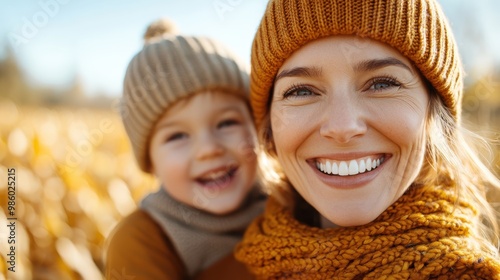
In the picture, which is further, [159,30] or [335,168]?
[159,30]

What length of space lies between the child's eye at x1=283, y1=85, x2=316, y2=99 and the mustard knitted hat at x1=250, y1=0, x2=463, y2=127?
13cm

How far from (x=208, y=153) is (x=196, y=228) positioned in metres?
0.47

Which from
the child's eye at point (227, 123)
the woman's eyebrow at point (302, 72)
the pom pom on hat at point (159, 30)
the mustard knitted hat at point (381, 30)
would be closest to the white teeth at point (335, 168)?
the woman's eyebrow at point (302, 72)

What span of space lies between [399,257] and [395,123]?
47 centimetres

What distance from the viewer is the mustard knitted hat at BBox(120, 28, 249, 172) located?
244 centimetres

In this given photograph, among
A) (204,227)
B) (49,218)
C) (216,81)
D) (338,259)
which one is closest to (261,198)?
(204,227)

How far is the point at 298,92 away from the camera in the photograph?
1812 mm

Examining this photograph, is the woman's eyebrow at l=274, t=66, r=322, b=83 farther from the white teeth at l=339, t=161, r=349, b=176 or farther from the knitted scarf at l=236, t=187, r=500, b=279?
the knitted scarf at l=236, t=187, r=500, b=279

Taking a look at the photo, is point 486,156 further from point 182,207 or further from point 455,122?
point 182,207

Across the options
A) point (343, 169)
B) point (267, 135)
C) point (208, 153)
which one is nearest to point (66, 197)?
point (208, 153)

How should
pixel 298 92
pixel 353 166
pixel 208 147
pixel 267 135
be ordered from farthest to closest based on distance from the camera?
1. pixel 208 147
2. pixel 267 135
3. pixel 298 92
4. pixel 353 166

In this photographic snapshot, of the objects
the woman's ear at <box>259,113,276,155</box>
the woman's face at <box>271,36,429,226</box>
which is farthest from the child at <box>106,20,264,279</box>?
the woman's face at <box>271,36,429,226</box>

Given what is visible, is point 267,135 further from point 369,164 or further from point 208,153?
point 369,164

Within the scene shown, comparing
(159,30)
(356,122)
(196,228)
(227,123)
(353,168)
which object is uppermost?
(159,30)
